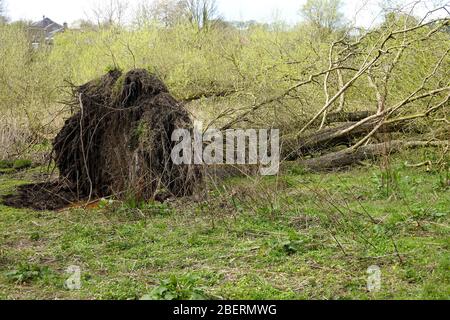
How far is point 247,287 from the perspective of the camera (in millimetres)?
4621

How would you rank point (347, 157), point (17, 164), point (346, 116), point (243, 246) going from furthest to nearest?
point (17, 164), point (346, 116), point (347, 157), point (243, 246)

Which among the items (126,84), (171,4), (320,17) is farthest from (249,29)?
(126,84)

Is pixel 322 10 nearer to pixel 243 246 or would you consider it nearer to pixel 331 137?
pixel 331 137

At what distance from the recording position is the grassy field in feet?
15.2

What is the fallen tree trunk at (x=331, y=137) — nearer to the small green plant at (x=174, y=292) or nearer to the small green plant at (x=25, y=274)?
the small green plant at (x=25, y=274)

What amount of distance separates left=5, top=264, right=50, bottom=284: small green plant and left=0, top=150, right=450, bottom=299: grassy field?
0.01 metres

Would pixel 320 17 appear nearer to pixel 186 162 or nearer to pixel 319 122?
pixel 319 122

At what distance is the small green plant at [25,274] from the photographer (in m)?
5.07

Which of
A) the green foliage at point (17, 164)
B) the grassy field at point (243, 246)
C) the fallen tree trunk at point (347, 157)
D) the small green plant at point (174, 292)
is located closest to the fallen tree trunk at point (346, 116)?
the fallen tree trunk at point (347, 157)

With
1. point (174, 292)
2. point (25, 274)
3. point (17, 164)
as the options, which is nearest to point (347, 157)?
point (17, 164)

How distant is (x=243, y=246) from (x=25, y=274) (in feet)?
6.82

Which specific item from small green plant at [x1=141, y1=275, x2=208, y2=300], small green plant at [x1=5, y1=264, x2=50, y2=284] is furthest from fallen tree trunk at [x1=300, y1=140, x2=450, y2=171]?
small green plant at [x1=141, y1=275, x2=208, y2=300]

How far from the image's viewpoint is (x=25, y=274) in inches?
→ 201
